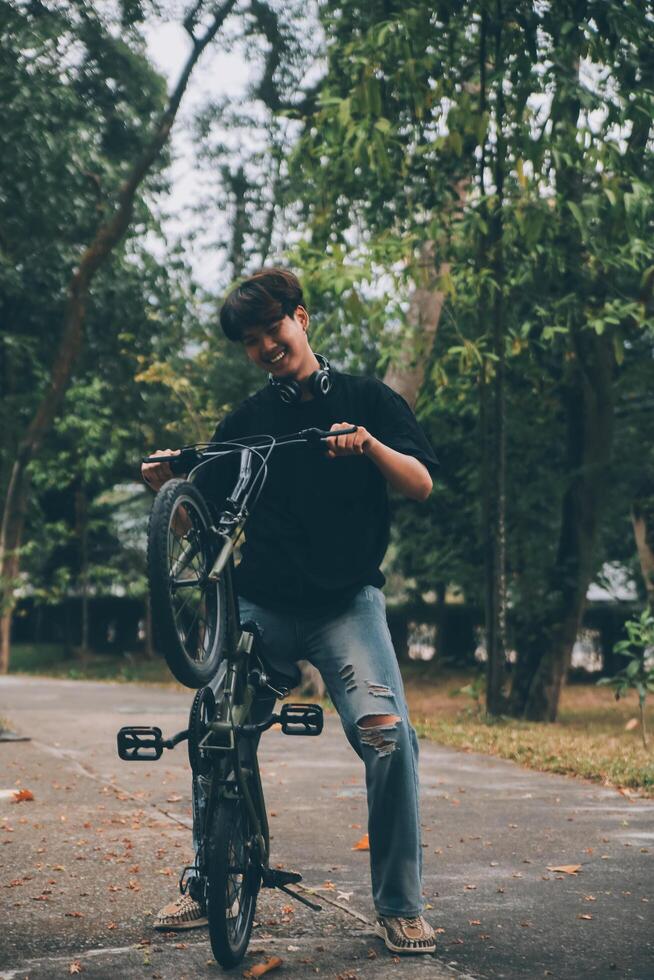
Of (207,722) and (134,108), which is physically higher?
(134,108)

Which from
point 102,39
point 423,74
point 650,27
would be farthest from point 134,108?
point 650,27

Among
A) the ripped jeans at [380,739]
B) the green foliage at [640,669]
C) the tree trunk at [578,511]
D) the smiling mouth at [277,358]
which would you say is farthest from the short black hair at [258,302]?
the tree trunk at [578,511]

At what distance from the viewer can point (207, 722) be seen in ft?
12.2

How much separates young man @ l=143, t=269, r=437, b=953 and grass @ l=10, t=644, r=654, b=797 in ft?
13.7

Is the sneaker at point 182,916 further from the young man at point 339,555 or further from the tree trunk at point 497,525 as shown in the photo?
the tree trunk at point 497,525

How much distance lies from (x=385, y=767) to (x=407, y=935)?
0.51m

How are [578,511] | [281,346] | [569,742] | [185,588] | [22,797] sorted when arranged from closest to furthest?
[185,588], [281,346], [22,797], [569,742], [578,511]

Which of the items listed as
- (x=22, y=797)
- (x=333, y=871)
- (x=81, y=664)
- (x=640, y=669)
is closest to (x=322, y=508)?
(x=333, y=871)

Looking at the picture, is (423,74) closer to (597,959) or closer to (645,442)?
(645,442)

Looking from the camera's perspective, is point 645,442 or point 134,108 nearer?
point 645,442

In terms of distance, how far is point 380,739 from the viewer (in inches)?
154

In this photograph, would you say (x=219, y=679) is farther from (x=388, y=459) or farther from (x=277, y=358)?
(x=277, y=358)

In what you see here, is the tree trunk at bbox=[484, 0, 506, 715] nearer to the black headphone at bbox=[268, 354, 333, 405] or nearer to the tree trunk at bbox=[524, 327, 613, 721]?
the tree trunk at bbox=[524, 327, 613, 721]

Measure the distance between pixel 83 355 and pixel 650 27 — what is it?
58.4 feet
